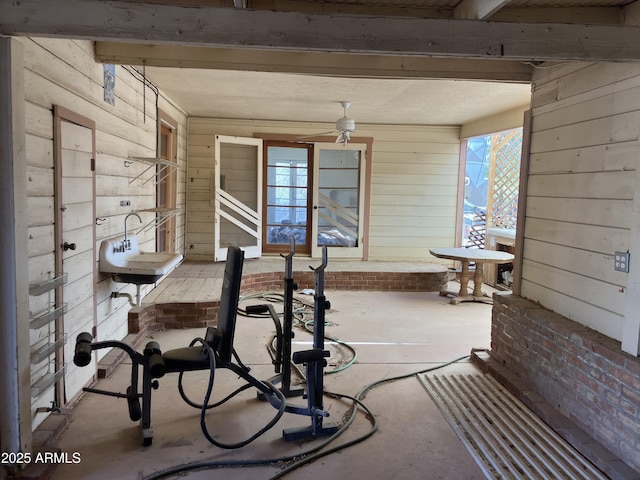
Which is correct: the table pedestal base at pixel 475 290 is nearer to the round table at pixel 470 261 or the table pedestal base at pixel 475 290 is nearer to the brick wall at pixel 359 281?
the round table at pixel 470 261

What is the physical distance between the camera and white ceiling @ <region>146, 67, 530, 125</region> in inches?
177

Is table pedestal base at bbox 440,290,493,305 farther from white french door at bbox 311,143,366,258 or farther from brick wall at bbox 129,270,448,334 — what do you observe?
white french door at bbox 311,143,366,258

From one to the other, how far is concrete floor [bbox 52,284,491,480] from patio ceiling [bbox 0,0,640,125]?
207cm

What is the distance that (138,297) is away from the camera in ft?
13.1

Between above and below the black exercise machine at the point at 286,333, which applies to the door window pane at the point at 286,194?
above

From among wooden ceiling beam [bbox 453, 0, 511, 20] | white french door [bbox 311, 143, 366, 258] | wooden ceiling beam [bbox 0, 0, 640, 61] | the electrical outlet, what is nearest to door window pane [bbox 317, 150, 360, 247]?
white french door [bbox 311, 143, 366, 258]

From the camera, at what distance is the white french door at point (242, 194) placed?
699 centimetres

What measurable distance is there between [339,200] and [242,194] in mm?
1591

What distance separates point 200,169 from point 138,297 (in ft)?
11.3

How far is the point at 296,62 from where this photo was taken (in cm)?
330

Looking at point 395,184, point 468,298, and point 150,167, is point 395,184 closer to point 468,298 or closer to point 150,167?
point 468,298

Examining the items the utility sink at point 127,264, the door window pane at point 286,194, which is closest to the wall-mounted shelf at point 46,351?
the utility sink at point 127,264

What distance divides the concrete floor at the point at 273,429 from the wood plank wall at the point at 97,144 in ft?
1.24

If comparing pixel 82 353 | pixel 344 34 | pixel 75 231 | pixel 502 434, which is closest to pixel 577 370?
pixel 502 434
